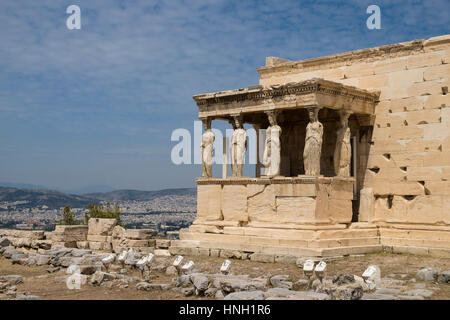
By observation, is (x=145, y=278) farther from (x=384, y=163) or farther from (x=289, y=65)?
Answer: (x=289, y=65)

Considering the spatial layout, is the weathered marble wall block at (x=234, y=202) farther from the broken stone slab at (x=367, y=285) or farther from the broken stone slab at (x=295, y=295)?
the broken stone slab at (x=295, y=295)

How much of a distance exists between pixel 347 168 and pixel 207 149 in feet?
12.7

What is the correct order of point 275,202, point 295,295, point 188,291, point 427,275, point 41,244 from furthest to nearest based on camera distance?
point 41,244 < point 275,202 < point 427,275 < point 188,291 < point 295,295

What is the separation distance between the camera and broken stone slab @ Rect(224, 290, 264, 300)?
30.9ft

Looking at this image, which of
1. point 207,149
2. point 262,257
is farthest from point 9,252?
point 262,257

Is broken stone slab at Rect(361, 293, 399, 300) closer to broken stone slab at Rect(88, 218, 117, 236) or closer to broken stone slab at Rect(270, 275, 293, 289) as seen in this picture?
broken stone slab at Rect(270, 275, 293, 289)

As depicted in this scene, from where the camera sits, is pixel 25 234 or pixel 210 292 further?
pixel 25 234

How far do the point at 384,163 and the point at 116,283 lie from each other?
7847 mm

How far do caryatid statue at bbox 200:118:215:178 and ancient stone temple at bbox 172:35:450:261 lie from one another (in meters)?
0.03

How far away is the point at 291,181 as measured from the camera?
15.8 m

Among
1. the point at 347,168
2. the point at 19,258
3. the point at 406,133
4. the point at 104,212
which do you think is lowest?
the point at 19,258

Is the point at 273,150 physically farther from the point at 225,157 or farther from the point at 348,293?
the point at 348,293

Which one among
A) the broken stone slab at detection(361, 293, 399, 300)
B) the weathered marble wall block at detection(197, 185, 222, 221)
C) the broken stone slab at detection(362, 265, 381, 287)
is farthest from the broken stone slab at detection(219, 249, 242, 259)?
the broken stone slab at detection(361, 293, 399, 300)

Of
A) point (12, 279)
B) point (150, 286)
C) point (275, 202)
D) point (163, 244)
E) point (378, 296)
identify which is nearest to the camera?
point (378, 296)
